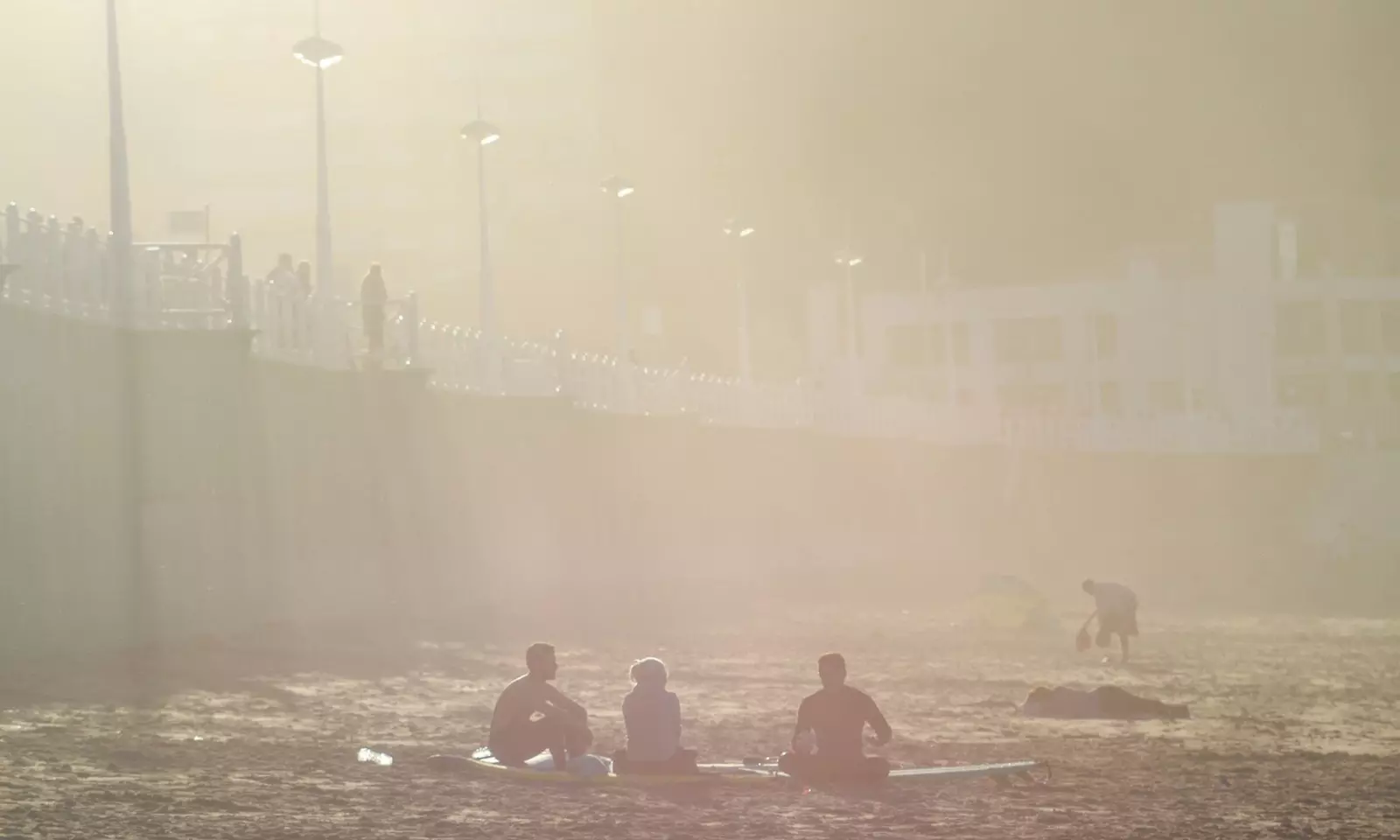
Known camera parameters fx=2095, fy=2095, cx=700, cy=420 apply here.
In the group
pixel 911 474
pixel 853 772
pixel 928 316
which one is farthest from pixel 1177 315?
pixel 853 772

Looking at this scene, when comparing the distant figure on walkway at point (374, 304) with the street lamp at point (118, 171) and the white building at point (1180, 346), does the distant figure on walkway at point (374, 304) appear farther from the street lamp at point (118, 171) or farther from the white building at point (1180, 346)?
the white building at point (1180, 346)

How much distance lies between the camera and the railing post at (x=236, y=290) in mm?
24938

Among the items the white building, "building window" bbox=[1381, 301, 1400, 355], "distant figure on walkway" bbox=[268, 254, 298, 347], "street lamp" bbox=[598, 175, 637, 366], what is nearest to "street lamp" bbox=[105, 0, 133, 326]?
"distant figure on walkway" bbox=[268, 254, 298, 347]

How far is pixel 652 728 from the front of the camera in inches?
560

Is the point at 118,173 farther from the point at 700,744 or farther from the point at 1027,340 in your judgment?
the point at 1027,340

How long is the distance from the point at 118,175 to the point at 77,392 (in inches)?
99.3

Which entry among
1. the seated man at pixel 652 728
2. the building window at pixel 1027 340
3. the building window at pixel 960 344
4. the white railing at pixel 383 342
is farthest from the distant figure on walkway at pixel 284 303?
the building window at pixel 960 344

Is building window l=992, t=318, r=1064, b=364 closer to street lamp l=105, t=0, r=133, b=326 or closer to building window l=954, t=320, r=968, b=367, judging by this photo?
building window l=954, t=320, r=968, b=367

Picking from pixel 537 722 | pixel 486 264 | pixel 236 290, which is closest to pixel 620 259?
pixel 486 264

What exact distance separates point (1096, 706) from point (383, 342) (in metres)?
14.6

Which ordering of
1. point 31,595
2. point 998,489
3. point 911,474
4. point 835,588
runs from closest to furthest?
point 31,595
point 835,588
point 911,474
point 998,489

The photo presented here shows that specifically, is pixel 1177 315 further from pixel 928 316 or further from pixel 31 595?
pixel 31 595

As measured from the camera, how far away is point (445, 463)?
1359 inches

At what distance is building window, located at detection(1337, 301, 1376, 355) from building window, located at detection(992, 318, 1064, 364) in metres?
12.0
